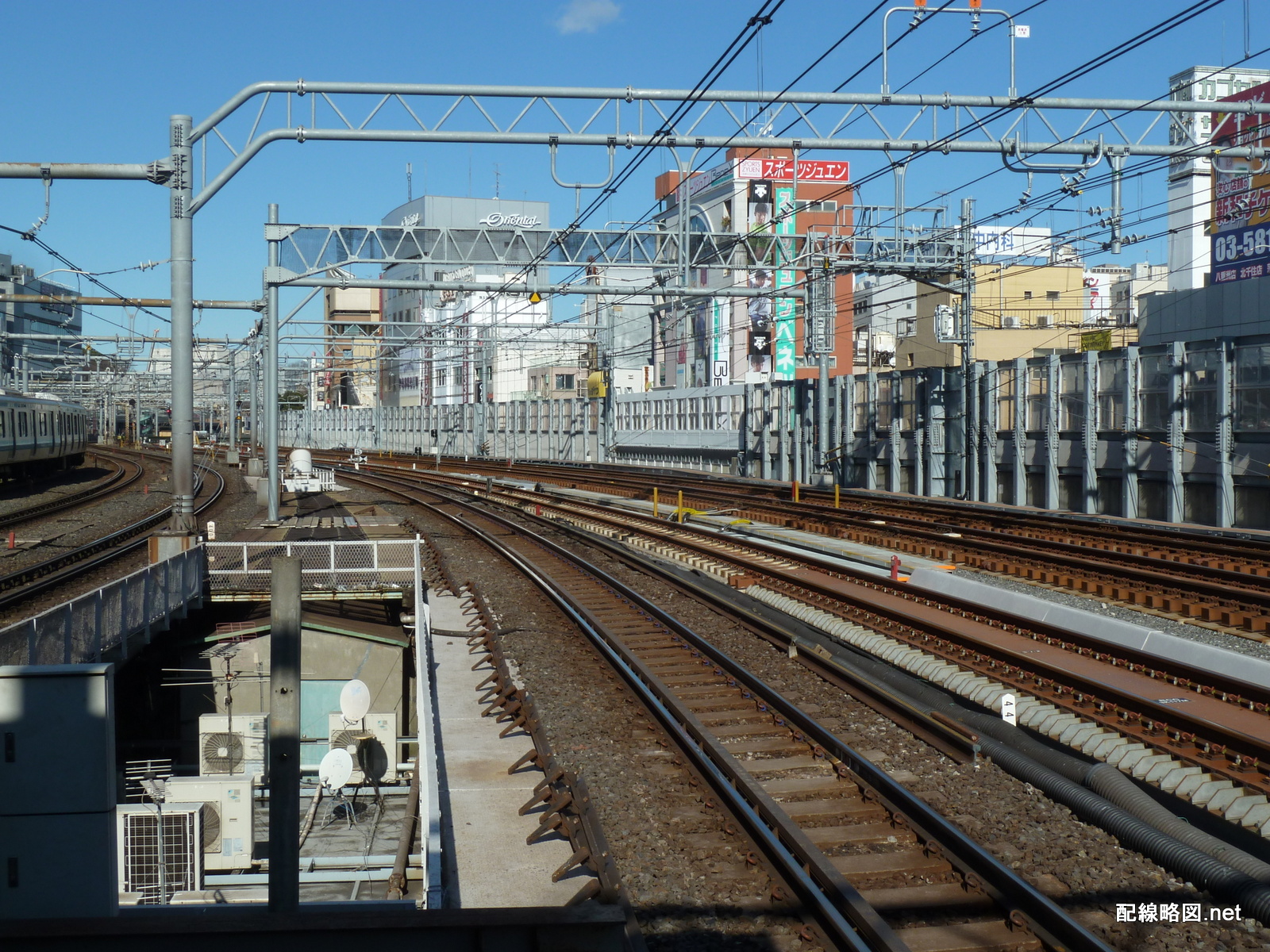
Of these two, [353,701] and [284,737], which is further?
[353,701]

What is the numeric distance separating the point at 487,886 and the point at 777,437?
36.4 m

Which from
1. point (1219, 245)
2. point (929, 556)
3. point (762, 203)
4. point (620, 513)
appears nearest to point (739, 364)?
point (762, 203)

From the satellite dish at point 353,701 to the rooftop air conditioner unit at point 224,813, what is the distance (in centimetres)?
127

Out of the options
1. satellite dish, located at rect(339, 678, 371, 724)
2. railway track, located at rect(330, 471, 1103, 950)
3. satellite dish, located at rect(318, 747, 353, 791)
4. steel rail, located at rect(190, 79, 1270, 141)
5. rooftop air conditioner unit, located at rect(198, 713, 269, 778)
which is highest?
steel rail, located at rect(190, 79, 1270, 141)

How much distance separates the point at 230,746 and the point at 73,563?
21.9ft

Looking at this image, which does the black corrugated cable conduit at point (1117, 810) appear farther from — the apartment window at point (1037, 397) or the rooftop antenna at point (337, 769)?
the apartment window at point (1037, 397)

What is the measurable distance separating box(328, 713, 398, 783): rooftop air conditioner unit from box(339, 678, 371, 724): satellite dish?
14cm

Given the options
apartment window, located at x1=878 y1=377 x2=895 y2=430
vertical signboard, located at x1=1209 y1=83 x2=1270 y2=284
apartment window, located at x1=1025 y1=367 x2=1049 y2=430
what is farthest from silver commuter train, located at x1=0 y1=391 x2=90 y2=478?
vertical signboard, located at x1=1209 y1=83 x2=1270 y2=284

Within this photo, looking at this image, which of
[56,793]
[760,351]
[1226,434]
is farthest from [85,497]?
[760,351]

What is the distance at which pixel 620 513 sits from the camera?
95.5 ft

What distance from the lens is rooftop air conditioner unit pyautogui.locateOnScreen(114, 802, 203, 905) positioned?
10648mm

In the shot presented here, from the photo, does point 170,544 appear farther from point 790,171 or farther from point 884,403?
point 790,171

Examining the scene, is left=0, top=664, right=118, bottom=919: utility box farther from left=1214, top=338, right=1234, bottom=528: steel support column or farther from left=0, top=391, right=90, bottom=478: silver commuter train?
left=0, top=391, right=90, bottom=478: silver commuter train

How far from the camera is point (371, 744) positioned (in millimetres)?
14281
